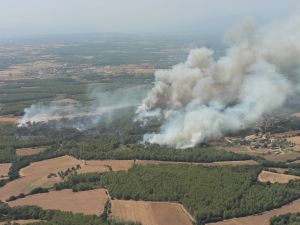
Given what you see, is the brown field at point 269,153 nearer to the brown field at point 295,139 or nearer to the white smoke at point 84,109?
the brown field at point 295,139

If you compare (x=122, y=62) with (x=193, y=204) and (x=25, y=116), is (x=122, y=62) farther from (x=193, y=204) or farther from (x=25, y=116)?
(x=193, y=204)

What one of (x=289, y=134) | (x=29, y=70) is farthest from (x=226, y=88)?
(x=29, y=70)

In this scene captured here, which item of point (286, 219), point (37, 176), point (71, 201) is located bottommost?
point (37, 176)

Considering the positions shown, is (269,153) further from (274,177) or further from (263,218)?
(263,218)

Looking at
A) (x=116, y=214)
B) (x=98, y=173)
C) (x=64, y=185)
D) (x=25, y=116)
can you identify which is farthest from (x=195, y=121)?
(x=25, y=116)

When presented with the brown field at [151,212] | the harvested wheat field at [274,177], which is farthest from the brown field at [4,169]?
the harvested wheat field at [274,177]
